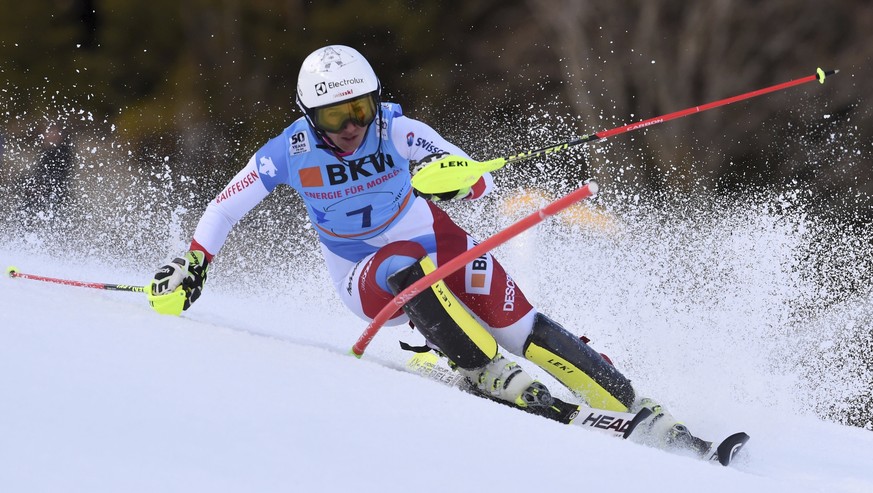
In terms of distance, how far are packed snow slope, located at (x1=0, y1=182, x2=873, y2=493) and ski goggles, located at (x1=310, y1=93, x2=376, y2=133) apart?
30.3 inches

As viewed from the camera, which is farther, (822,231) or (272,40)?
(272,40)

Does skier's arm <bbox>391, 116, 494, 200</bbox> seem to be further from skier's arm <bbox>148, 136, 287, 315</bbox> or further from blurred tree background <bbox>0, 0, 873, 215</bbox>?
blurred tree background <bbox>0, 0, 873, 215</bbox>

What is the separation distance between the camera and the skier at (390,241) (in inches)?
144

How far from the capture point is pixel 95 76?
14227 mm

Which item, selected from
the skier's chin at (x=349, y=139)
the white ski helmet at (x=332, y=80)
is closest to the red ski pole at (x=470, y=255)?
the skier's chin at (x=349, y=139)

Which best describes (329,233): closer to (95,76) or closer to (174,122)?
(174,122)

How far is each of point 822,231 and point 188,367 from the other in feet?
31.2

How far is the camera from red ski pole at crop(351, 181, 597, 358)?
10.1 ft

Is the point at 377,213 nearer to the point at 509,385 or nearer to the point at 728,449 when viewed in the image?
the point at 509,385

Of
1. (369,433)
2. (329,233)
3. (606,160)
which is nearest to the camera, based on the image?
(369,433)

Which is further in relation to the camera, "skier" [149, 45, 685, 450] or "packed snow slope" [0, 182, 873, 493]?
"skier" [149, 45, 685, 450]

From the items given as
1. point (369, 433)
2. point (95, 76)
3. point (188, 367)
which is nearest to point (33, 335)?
point (188, 367)

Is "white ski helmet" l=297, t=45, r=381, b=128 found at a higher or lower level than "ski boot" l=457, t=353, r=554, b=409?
higher

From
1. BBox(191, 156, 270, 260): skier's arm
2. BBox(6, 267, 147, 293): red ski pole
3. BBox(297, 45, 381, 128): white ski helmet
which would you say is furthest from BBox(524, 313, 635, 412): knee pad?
BBox(6, 267, 147, 293): red ski pole
